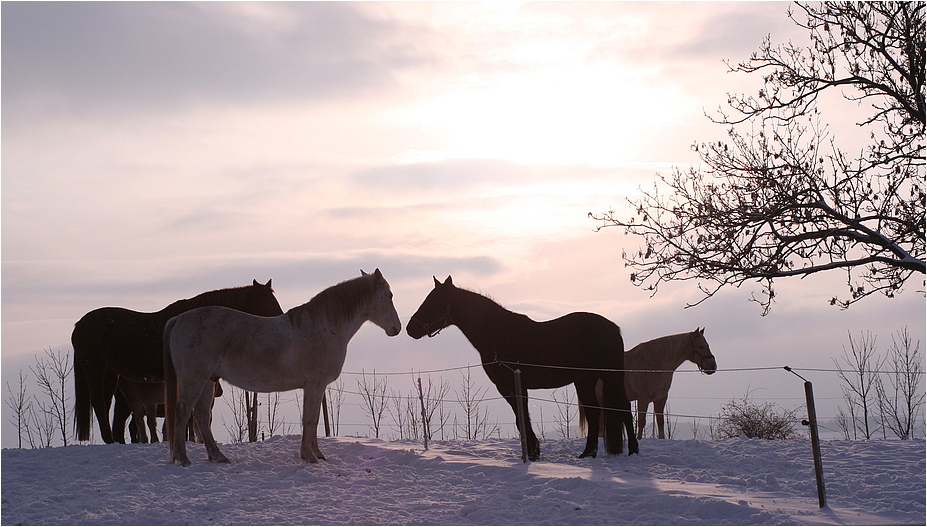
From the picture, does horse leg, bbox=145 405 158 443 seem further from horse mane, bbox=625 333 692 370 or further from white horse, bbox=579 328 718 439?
horse mane, bbox=625 333 692 370

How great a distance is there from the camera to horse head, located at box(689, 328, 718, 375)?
553 inches

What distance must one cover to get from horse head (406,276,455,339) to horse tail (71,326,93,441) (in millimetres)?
5401

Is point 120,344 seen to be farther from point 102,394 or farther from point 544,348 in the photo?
point 544,348

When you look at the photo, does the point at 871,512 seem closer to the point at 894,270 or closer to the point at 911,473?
the point at 911,473

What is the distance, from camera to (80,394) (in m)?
11.6

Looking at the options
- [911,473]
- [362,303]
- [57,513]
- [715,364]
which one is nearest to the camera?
[57,513]

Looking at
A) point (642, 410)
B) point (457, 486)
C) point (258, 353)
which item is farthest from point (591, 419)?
point (258, 353)

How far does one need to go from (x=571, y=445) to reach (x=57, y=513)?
23.3ft

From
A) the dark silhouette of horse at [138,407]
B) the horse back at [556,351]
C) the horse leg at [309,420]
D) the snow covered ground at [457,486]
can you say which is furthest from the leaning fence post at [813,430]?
the dark silhouette of horse at [138,407]

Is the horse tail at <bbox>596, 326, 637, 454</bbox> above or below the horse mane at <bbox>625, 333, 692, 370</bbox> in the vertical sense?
below

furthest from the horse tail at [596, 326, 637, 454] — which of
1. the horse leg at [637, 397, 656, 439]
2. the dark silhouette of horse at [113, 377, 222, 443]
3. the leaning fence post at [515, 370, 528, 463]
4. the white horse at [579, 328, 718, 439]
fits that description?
the dark silhouette of horse at [113, 377, 222, 443]

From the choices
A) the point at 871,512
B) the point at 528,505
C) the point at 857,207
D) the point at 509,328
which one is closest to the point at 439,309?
the point at 509,328

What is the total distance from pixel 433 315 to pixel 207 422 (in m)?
→ 3.32

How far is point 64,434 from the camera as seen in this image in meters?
16.9
